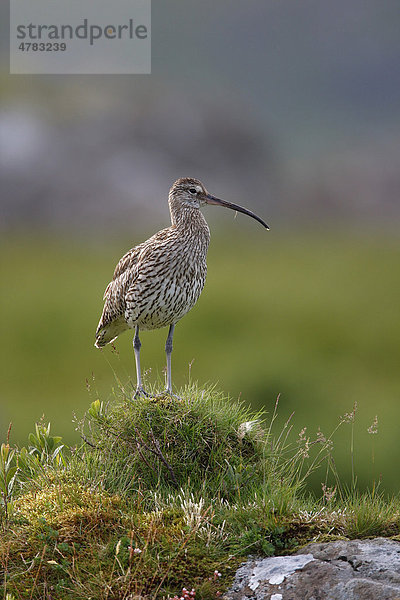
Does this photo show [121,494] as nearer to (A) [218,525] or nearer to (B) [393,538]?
(A) [218,525]

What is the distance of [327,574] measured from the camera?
5488mm

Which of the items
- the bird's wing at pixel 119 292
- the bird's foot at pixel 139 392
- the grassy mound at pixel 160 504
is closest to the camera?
the grassy mound at pixel 160 504

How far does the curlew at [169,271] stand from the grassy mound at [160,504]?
846 mm

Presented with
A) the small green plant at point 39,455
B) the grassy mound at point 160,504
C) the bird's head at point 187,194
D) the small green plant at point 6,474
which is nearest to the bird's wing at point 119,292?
the bird's head at point 187,194

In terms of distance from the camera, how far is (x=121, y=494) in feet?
24.0

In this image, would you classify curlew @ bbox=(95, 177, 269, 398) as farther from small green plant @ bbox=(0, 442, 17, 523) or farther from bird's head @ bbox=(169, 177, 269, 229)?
small green plant @ bbox=(0, 442, 17, 523)

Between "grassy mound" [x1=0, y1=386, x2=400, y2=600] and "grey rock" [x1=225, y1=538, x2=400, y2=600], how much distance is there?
209mm

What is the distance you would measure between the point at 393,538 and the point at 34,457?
4229 mm

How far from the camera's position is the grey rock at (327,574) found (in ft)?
17.3

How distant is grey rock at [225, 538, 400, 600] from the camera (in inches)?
208

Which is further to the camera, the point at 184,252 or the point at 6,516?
the point at 184,252

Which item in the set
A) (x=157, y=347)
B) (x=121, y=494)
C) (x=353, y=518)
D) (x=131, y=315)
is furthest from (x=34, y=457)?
(x=157, y=347)

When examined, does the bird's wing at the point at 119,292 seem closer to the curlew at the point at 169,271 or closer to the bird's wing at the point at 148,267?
the curlew at the point at 169,271

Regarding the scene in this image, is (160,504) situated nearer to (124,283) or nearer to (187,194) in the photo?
(124,283)
